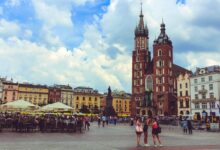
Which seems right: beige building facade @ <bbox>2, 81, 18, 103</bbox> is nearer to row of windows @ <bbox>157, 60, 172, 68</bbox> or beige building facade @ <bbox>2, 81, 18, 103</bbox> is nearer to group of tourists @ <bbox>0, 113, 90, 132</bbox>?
row of windows @ <bbox>157, 60, 172, 68</bbox>

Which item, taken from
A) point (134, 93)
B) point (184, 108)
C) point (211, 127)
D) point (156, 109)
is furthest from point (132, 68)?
point (211, 127)

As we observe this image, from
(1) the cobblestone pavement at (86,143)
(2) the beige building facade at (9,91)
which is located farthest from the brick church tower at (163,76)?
(1) the cobblestone pavement at (86,143)

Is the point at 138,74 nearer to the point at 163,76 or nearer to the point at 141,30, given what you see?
the point at 163,76

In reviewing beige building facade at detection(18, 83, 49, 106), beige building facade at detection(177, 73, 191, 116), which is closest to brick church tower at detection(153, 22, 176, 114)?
beige building facade at detection(177, 73, 191, 116)

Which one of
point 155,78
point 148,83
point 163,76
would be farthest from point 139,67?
point 163,76

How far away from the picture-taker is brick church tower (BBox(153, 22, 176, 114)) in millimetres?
111250

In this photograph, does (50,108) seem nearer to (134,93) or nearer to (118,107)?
(134,93)

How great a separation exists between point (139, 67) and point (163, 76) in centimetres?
1506

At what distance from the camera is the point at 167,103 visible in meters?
110

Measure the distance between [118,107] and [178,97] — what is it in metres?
71.4

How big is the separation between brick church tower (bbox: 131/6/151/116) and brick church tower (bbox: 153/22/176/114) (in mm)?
A: 7708

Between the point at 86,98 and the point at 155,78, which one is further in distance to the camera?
the point at 86,98

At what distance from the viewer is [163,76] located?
374 ft

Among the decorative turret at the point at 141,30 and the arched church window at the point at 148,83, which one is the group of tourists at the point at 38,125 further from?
the decorative turret at the point at 141,30
